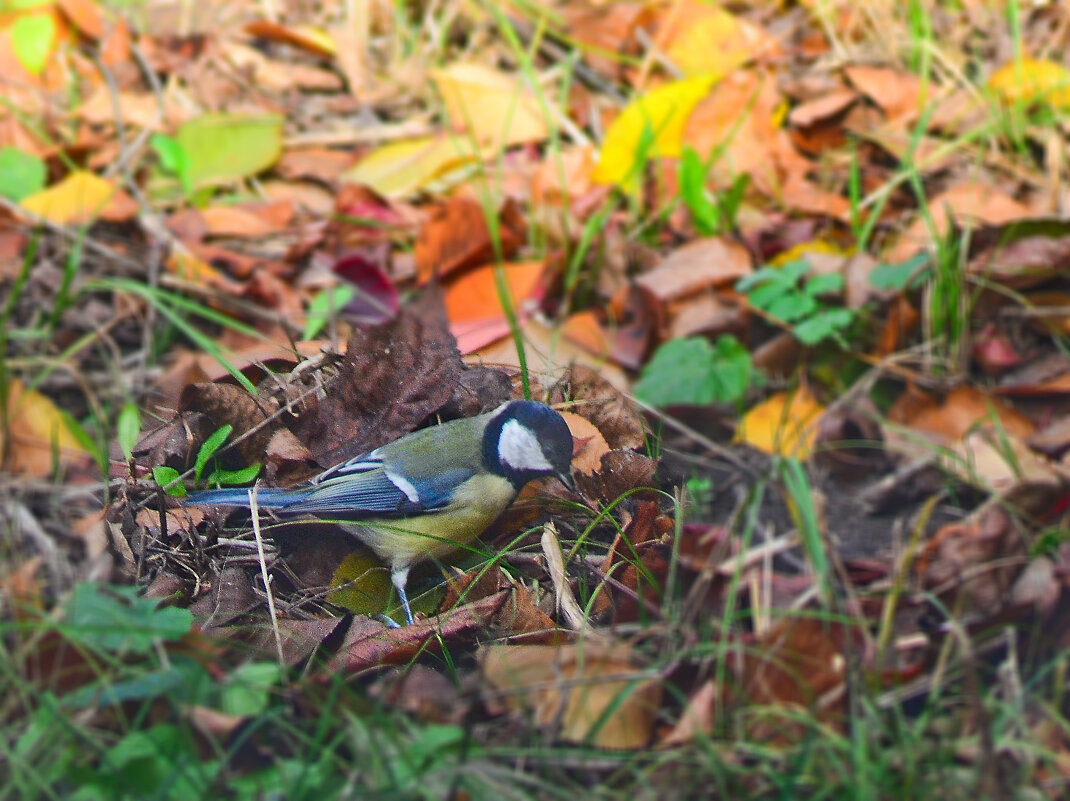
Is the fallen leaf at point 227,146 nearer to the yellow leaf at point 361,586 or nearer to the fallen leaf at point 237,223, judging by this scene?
the fallen leaf at point 237,223

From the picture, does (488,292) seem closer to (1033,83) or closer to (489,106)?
(489,106)

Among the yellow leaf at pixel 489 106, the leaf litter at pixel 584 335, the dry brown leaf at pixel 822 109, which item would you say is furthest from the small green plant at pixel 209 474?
the dry brown leaf at pixel 822 109

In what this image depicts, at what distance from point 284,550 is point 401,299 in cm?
171

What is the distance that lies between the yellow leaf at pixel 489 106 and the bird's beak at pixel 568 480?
2197mm

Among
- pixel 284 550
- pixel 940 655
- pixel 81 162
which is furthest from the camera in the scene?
pixel 81 162

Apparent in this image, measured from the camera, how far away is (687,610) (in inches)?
42.4

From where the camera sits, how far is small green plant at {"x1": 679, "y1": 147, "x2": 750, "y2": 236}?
2900mm

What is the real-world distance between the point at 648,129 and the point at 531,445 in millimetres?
2031

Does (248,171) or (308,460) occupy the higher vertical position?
(308,460)

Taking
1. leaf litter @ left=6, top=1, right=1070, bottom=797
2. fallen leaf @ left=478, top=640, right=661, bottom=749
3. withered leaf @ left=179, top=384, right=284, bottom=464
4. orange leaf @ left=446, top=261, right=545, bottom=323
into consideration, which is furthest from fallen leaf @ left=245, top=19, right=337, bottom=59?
fallen leaf @ left=478, top=640, right=661, bottom=749

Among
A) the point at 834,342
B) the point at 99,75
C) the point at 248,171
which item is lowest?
the point at 834,342

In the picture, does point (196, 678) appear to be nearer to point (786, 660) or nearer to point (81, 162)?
point (786, 660)

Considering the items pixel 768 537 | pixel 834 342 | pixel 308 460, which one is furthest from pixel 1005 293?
pixel 308 460

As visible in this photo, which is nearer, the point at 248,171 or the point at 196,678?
the point at 196,678
